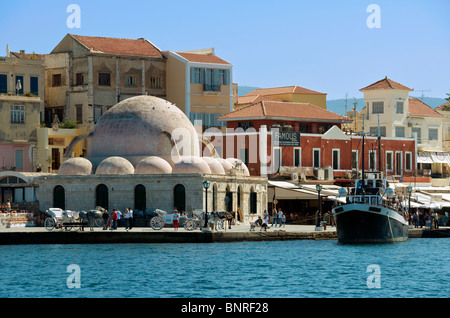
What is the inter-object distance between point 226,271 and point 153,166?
19.5m

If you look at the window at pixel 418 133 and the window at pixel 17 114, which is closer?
the window at pixel 17 114

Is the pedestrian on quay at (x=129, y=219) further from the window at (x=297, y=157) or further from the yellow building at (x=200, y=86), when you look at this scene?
the yellow building at (x=200, y=86)

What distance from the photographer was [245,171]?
60781mm

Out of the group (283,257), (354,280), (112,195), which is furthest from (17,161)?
(354,280)

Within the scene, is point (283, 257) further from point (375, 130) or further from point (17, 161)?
point (375, 130)

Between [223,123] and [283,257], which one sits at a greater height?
[223,123]

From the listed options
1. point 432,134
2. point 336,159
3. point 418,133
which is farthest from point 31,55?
point 432,134

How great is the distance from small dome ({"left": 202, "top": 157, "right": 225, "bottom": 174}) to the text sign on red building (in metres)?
8.72

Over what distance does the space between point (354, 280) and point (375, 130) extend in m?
46.0

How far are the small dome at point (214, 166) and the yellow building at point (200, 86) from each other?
14961 mm

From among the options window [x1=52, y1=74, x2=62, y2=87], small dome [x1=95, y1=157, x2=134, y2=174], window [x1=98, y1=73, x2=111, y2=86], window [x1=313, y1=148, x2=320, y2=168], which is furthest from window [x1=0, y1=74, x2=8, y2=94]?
window [x1=313, y1=148, x2=320, y2=168]

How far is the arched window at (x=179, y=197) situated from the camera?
54156 millimetres

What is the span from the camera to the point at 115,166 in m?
Result: 55.7

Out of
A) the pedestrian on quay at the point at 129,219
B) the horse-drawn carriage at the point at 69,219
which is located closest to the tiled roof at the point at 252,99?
the horse-drawn carriage at the point at 69,219
